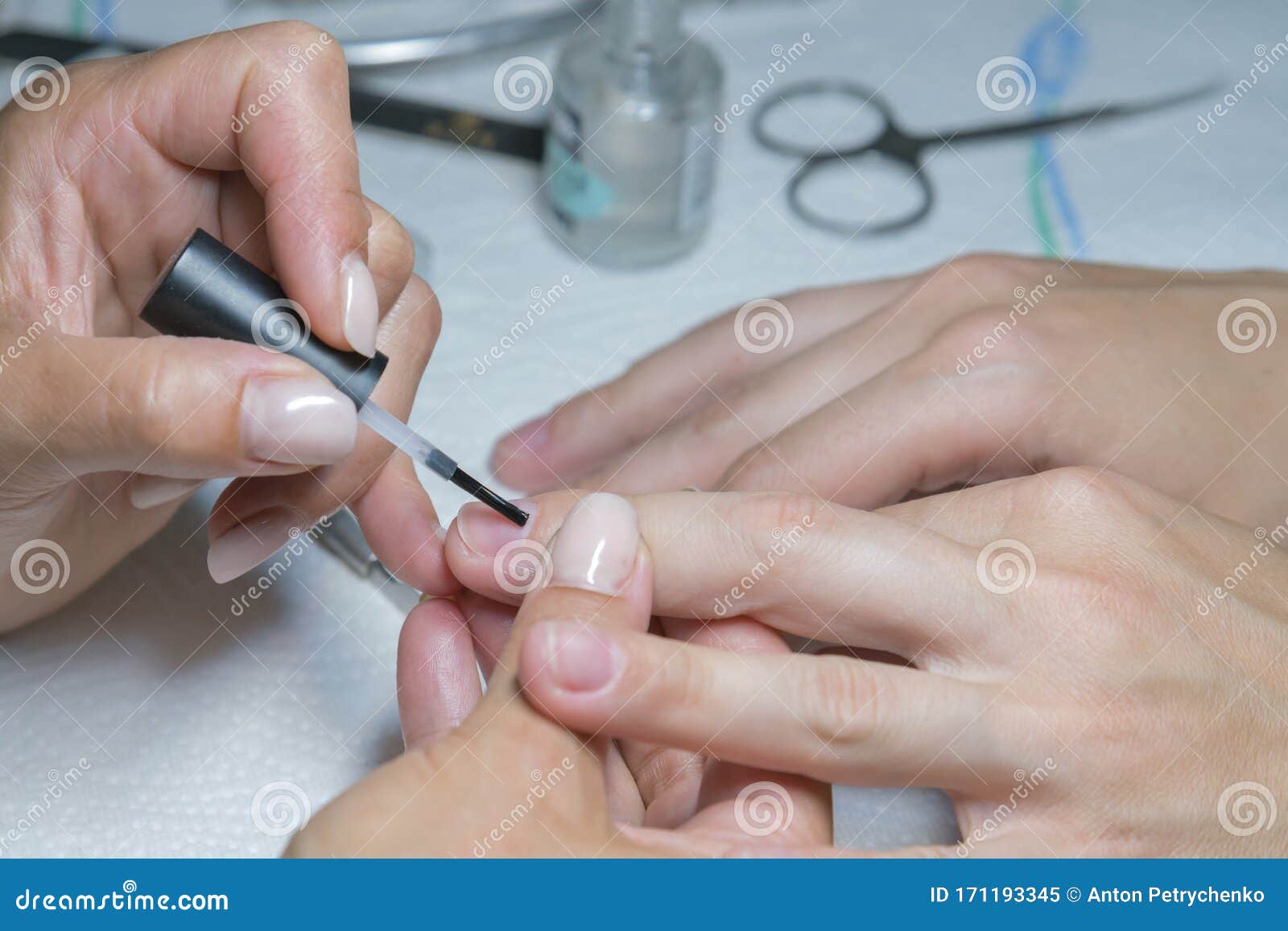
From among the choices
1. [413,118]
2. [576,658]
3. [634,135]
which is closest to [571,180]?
[634,135]

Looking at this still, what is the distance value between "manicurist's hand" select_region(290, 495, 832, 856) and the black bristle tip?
0.17 feet

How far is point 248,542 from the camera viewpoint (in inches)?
33.9

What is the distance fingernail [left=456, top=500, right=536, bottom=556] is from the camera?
799 millimetres

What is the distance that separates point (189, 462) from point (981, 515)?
53 centimetres

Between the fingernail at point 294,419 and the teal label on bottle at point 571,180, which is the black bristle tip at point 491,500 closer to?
the fingernail at point 294,419

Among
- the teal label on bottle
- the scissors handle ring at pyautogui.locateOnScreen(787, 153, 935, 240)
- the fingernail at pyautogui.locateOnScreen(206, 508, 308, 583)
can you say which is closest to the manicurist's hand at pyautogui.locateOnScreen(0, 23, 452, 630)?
the fingernail at pyautogui.locateOnScreen(206, 508, 308, 583)

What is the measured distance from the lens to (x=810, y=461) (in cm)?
94

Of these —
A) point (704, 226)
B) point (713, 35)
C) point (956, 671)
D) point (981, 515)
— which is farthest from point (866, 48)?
point (956, 671)

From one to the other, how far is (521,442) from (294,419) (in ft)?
1.33

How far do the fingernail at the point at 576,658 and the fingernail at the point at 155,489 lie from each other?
35 cm

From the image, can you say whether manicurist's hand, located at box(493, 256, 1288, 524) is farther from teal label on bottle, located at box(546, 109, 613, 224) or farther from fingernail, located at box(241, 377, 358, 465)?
fingernail, located at box(241, 377, 358, 465)

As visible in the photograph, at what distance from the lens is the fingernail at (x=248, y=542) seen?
858 mm

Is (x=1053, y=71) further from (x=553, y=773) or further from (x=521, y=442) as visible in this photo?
(x=553, y=773)
